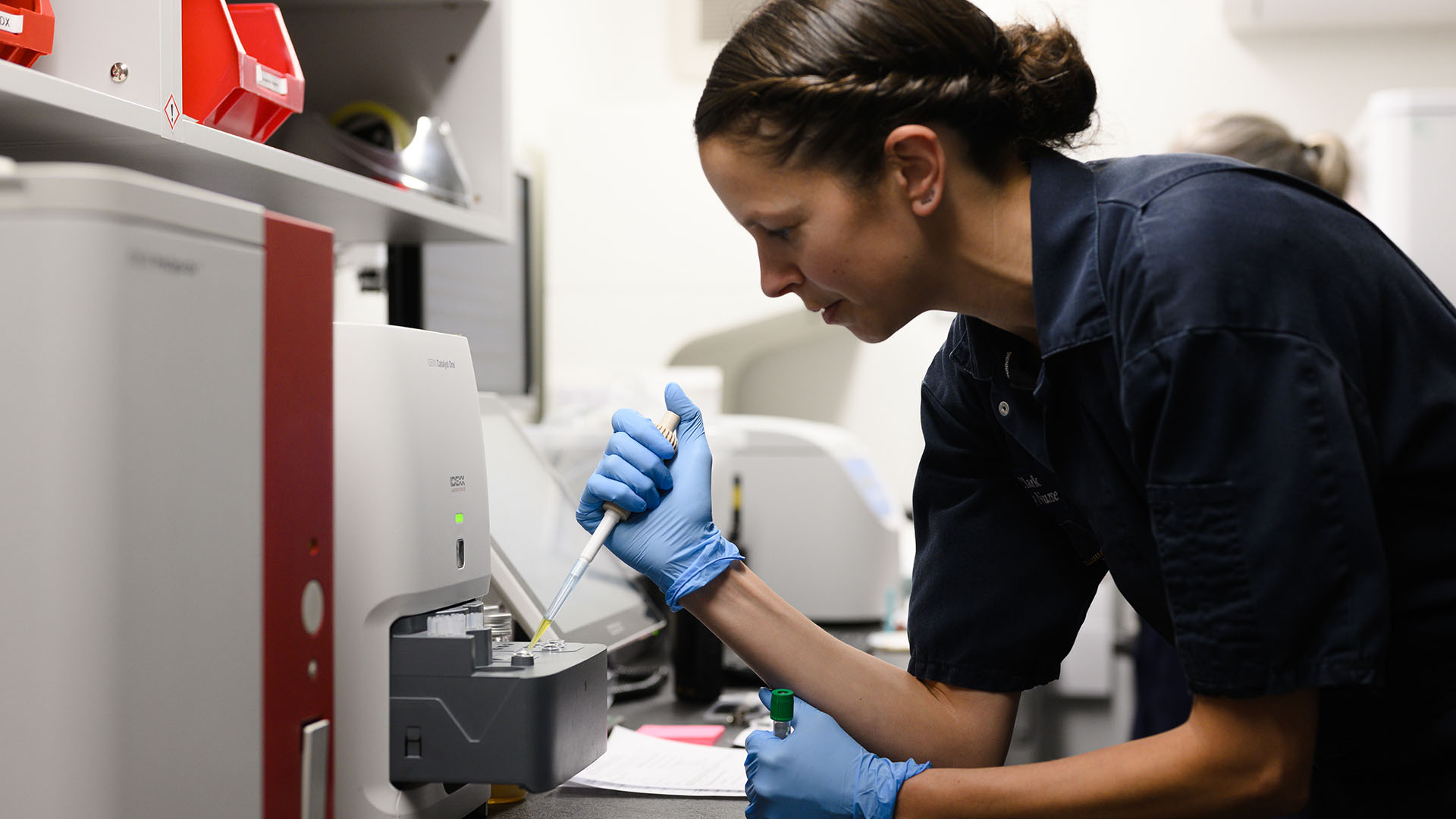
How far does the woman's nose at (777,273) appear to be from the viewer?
952 mm

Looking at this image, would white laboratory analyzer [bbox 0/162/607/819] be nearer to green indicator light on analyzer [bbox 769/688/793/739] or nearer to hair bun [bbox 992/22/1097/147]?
green indicator light on analyzer [bbox 769/688/793/739]

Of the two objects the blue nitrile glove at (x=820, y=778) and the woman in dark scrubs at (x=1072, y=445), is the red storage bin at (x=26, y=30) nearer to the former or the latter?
the woman in dark scrubs at (x=1072, y=445)

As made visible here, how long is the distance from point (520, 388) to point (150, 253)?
7.02ft

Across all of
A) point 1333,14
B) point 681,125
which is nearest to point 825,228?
point 681,125

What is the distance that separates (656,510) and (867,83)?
0.43 m

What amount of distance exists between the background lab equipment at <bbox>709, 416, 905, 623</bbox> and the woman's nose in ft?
3.94

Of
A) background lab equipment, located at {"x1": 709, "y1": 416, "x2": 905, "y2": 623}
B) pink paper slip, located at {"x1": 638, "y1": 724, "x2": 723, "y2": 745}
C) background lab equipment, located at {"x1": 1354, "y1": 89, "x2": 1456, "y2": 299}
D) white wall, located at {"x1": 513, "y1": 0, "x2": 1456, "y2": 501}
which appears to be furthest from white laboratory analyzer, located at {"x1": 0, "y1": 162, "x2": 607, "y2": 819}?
background lab equipment, located at {"x1": 1354, "y1": 89, "x2": 1456, "y2": 299}

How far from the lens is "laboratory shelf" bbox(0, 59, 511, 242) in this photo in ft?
2.55

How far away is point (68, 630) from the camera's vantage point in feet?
1.83

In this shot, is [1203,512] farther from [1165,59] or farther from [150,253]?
[1165,59]

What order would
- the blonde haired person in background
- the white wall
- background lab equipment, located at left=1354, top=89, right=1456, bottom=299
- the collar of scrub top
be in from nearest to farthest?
the collar of scrub top < the blonde haired person in background < background lab equipment, located at left=1354, top=89, right=1456, bottom=299 < the white wall

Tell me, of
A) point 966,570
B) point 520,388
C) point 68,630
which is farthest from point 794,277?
point 520,388

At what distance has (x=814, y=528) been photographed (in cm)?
220

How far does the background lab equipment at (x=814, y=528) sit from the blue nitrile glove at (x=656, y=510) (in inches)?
43.3
